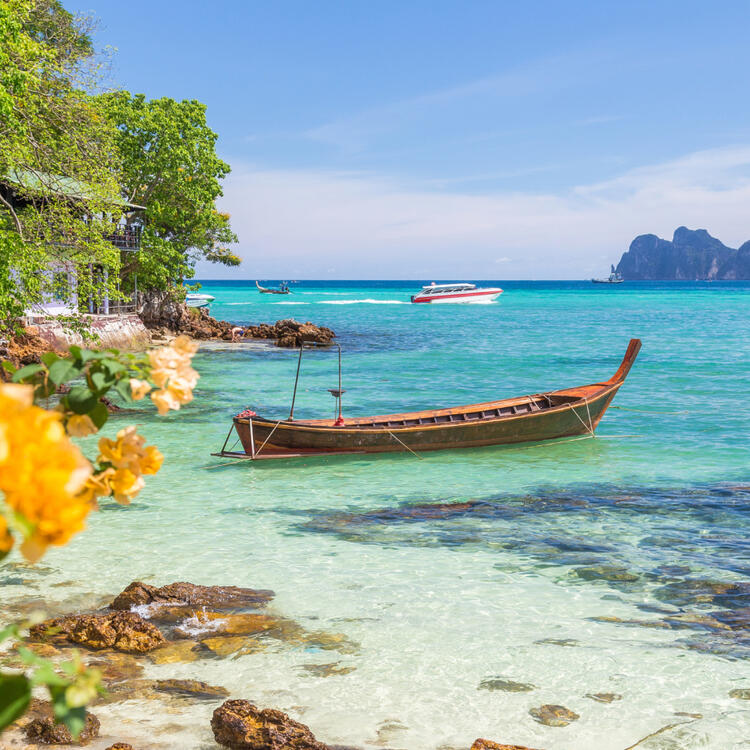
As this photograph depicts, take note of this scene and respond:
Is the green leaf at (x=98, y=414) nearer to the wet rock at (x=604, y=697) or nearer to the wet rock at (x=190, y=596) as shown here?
the wet rock at (x=604, y=697)

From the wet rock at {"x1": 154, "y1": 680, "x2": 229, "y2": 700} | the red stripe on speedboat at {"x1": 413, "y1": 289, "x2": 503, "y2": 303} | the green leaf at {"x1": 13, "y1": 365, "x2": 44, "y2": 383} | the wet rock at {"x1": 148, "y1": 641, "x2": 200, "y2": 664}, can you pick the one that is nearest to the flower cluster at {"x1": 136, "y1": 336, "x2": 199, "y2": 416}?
the green leaf at {"x1": 13, "y1": 365, "x2": 44, "y2": 383}

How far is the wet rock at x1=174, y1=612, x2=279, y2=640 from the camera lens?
8.11 meters

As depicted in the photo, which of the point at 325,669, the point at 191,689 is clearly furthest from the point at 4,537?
the point at 325,669

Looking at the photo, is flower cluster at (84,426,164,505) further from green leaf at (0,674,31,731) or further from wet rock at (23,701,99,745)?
wet rock at (23,701,99,745)

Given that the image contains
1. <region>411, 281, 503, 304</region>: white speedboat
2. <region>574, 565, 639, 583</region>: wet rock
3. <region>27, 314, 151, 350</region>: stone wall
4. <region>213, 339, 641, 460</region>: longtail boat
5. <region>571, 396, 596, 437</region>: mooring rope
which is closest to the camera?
<region>574, 565, 639, 583</region>: wet rock

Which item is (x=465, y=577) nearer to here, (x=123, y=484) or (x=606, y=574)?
(x=606, y=574)

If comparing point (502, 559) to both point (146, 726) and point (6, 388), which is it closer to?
point (146, 726)

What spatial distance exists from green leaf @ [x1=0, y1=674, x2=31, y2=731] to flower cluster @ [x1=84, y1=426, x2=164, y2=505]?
26.8 inches

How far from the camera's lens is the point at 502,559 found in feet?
36.1

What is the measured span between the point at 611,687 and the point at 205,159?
38366 mm

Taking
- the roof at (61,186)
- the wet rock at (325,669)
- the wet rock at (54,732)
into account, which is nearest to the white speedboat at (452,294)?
the roof at (61,186)

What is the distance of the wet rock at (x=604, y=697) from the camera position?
705cm

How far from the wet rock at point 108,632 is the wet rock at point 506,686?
11.0ft

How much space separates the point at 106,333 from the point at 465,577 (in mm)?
29916
